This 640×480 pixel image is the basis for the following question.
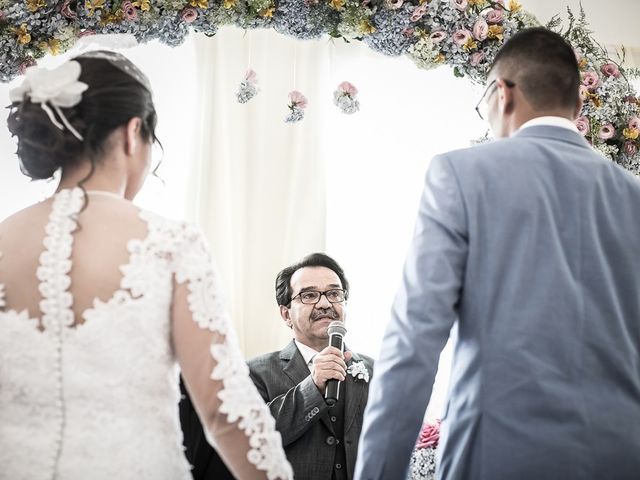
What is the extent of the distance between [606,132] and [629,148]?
0.49 ft

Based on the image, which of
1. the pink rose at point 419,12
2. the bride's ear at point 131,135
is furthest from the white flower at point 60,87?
the pink rose at point 419,12

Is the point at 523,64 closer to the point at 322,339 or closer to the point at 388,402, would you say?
the point at 388,402

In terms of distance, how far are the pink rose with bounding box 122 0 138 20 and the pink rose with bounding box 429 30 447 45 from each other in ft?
4.60

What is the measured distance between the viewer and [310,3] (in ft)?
12.4

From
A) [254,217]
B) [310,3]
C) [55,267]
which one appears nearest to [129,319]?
[55,267]

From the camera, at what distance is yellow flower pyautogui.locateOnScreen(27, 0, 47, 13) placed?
3.62 metres

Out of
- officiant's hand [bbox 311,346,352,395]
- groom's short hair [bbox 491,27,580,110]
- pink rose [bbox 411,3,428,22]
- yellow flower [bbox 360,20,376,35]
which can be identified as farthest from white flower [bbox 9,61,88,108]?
pink rose [bbox 411,3,428,22]

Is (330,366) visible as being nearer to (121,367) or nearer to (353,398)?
(353,398)

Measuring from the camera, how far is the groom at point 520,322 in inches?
75.5

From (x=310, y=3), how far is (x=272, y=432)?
2380 millimetres

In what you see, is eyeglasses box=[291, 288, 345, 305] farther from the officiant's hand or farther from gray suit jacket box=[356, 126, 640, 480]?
gray suit jacket box=[356, 126, 640, 480]

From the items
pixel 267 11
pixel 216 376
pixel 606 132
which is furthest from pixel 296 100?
pixel 216 376

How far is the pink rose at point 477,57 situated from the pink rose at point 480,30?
73 millimetres

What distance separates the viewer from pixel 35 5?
3631mm
